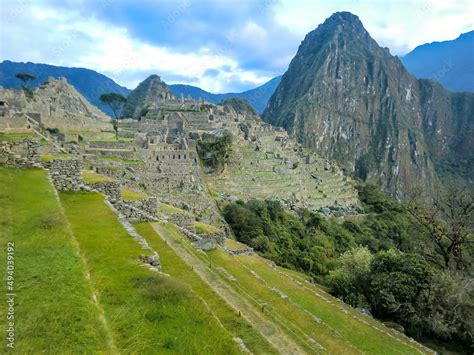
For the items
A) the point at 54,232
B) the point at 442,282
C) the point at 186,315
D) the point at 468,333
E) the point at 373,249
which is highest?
the point at 54,232

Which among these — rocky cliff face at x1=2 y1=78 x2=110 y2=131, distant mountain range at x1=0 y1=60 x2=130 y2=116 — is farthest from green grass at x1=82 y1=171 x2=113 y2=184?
distant mountain range at x1=0 y1=60 x2=130 y2=116

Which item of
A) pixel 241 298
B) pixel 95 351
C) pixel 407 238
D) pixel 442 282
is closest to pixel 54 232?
pixel 95 351

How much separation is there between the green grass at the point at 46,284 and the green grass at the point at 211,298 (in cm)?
310

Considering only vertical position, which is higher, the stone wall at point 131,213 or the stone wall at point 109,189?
the stone wall at point 109,189

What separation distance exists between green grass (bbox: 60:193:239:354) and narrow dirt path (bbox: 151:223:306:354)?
2078 mm

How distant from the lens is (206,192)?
40438mm

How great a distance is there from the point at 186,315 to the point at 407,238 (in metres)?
61.4

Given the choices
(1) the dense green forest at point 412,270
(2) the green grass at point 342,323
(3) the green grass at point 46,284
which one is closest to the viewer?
(3) the green grass at point 46,284

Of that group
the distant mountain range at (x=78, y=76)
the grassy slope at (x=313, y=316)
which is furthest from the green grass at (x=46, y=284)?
the distant mountain range at (x=78, y=76)

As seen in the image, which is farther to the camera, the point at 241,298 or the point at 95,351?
the point at 241,298

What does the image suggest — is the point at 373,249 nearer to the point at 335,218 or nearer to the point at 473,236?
the point at 335,218

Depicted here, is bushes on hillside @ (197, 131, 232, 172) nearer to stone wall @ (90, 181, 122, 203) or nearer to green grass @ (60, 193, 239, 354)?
stone wall @ (90, 181, 122, 203)

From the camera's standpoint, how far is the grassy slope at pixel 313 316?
11.1m

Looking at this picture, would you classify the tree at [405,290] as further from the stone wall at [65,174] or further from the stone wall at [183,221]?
the stone wall at [65,174]
